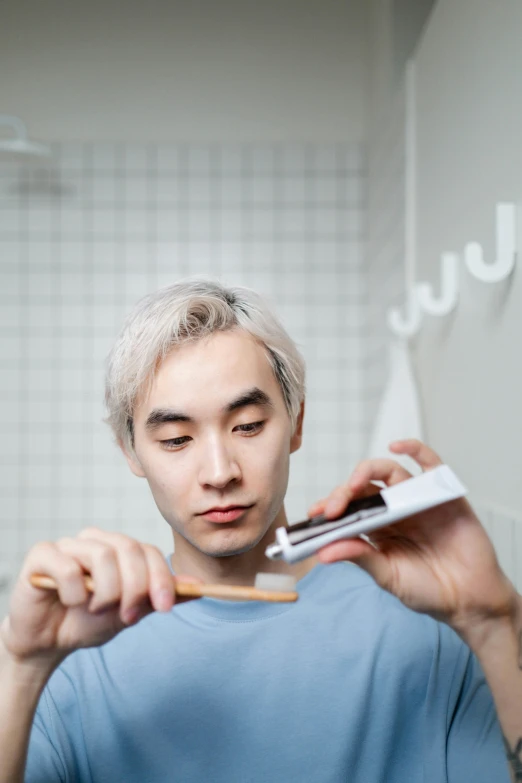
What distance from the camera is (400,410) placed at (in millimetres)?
1579

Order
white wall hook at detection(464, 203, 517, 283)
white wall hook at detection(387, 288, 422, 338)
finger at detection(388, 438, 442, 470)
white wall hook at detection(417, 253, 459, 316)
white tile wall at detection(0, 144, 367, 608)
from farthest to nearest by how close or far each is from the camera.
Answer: white tile wall at detection(0, 144, 367, 608) < white wall hook at detection(387, 288, 422, 338) < white wall hook at detection(417, 253, 459, 316) < white wall hook at detection(464, 203, 517, 283) < finger at detection(388, 438, 442, 470)

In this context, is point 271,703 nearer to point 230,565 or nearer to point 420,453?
point 230,565

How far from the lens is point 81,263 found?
2.33 meters

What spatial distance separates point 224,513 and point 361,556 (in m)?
0.17

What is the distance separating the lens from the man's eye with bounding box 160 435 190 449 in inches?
30.0

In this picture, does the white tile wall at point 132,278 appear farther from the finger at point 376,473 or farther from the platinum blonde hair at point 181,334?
the finger at point 376,473

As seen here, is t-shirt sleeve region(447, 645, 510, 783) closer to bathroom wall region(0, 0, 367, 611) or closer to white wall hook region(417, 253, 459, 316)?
white wall hook region(417, 253, 459, 316)

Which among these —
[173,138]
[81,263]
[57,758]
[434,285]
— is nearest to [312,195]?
[173,138]

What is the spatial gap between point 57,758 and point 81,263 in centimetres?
181

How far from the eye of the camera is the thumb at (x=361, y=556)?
585mm

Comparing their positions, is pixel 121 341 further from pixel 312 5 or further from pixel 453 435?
pixel 312 5

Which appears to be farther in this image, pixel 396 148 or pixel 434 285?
pixel 396 148

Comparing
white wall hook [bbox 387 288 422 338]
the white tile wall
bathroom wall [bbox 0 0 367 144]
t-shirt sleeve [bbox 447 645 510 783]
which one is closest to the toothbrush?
t-shirt sleeve [bbox 447 645 510 783]

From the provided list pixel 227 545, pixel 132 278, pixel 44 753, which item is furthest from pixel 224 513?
pixel 132 278
